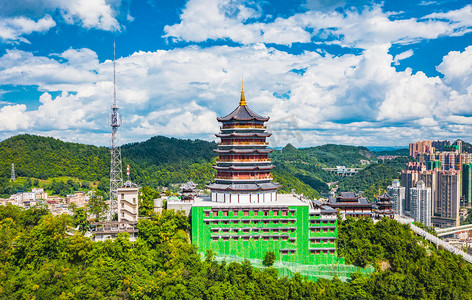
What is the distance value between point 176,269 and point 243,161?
1261 cm

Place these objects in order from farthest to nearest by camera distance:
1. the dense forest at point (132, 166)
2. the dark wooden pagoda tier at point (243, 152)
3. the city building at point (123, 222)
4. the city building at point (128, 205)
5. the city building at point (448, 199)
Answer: the dense forest at point (132, 166) → the city building at point (448, 199) → the dark wooden pagoda tier at point (243, 152) → the city building at point (128, 205) → the city building at point (123, 222)

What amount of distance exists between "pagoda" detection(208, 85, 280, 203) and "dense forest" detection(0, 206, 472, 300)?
5260mm

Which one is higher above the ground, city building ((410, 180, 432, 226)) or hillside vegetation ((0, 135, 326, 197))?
hillside vegetation ((0, 135, 326, 197))

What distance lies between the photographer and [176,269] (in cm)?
3041

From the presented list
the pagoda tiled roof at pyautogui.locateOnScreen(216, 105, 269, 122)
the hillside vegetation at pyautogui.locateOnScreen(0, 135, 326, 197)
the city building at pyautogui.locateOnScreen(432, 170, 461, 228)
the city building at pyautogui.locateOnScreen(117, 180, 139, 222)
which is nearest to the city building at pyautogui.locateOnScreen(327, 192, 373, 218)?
the pagoda tiled roof at pyautogui.locateOnScreen(216, 105, 269, 122)

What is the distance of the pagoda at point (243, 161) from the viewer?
123ft

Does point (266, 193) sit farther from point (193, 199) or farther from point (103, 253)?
point (103, 253)

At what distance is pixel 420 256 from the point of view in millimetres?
34812

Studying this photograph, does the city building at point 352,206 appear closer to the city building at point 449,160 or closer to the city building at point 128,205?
the city building at point 128,205

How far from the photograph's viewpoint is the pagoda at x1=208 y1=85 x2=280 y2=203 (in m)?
37.5

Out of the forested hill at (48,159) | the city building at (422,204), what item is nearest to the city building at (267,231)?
the city building at (422,204)

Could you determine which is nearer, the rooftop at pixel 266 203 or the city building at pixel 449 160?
the rooftop at pixel 266 203

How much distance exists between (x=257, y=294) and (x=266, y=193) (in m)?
10.2

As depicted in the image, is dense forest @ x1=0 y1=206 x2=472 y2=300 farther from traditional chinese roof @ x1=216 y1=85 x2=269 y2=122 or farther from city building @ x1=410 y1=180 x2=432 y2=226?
city building @ x1=410 y1=180 x2=432 y2=226
